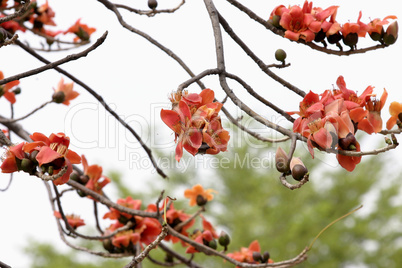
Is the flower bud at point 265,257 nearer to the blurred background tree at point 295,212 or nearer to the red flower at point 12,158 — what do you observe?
the red flower at point 12,158

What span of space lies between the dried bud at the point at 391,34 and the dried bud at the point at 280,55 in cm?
31

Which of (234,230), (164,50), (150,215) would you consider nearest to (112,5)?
(164,50)

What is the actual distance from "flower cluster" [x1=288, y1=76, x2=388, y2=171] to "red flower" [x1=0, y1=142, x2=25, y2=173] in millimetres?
Answer: 586

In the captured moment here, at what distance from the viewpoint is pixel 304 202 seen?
930 centimetres

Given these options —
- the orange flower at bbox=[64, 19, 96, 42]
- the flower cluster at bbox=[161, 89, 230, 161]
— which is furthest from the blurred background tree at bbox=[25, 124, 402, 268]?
the flower cluster at bbox=[161, 89, 230, 161]

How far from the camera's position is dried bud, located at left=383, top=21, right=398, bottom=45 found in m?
1.28

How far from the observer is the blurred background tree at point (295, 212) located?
808 cm

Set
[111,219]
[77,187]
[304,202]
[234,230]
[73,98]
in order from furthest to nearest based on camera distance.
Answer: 1. [304,202]
2. [234,230]
3. [73,98]
4. [111,219]
5. [77,187]

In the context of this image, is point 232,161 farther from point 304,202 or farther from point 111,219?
point 111,219

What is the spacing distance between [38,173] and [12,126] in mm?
795

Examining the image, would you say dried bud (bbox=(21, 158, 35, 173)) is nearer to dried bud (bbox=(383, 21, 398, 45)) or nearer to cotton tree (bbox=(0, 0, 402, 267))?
cotton tree (bbox=(0, 0, 402, 267))

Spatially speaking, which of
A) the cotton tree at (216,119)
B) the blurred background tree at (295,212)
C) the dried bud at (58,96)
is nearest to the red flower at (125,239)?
the cotton tree at (216,119)

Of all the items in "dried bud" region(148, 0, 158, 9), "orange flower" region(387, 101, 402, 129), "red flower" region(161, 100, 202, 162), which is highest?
"dried bud" region(148, 0, 158, 9)

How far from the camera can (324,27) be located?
4.15 feet
